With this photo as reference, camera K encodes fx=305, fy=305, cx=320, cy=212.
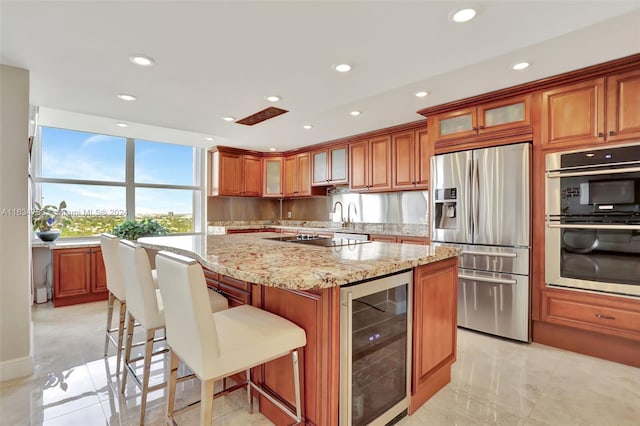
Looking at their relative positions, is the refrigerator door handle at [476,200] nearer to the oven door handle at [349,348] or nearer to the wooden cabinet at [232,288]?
the oven door handle at [349,348]

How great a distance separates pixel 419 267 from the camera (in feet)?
5.81

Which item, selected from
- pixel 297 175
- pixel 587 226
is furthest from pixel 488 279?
pixel 297 175

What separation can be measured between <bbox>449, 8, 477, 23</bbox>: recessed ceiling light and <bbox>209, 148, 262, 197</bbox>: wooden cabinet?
4516 millimetres

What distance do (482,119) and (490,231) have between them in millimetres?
1093

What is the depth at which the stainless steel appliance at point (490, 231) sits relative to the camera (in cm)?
273

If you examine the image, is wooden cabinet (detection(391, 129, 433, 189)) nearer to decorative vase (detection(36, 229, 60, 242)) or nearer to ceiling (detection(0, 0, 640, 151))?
ceiling (detection(0, 0, 640, 151))

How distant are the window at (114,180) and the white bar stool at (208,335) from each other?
13.9 feet

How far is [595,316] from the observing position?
2.43m

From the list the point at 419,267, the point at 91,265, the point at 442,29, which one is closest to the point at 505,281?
the point at 419,267

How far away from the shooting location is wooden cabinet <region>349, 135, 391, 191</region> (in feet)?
14.1

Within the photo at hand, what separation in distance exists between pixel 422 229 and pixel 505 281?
158 cm

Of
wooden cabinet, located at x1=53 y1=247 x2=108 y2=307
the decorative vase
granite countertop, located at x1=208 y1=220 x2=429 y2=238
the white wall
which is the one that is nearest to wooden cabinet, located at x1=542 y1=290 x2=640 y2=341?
Result: granite countertop, located at x1=208 y1=220 x2=429 y2=238

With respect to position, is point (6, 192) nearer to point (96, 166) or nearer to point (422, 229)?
point (96, 166)

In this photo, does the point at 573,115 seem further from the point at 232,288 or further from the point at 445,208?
the point at 232,288
